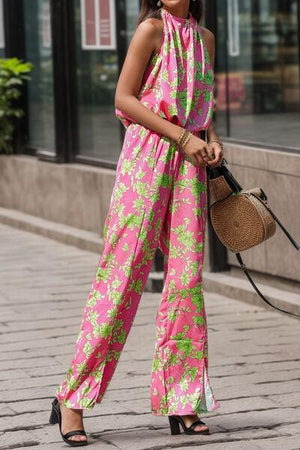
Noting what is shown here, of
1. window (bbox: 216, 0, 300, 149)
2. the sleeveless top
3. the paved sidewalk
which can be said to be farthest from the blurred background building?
the sleeveless top

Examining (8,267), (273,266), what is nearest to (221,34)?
(273,266)

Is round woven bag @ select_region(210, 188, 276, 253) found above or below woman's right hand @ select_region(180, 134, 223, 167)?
below

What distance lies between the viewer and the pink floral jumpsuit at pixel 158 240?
501 cm

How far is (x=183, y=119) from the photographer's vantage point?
197 inches

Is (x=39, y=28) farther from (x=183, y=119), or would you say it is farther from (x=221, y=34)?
(x=183, y=119)

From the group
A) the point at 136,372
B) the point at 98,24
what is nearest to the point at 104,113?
the point at 98,24

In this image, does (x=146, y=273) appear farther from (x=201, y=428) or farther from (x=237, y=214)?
(x=201, y=428)

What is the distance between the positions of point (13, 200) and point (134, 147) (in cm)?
745

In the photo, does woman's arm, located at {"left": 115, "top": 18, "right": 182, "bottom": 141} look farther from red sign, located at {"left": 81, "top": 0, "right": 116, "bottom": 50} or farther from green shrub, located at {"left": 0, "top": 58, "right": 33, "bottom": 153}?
green shrub, located at {"left": 0, "top": 58, "right": 33, "bottom": 153}

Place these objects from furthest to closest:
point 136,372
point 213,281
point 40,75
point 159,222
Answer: point 40,75, point 213,281, point 136,372, point 159,222

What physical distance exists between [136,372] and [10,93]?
628cm

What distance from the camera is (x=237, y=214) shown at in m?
5.09

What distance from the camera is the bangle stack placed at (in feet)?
16.2

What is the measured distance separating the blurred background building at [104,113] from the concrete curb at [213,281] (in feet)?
0.09
